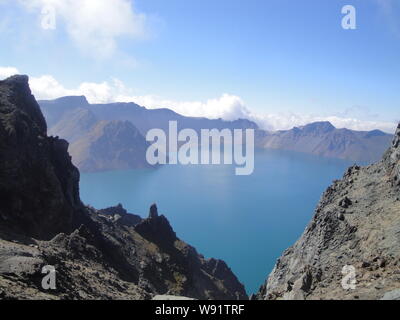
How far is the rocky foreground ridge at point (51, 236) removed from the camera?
960 inches

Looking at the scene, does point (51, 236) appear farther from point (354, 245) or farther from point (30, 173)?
point (354, 245)

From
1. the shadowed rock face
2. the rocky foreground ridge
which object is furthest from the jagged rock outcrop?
the shadowed rock face

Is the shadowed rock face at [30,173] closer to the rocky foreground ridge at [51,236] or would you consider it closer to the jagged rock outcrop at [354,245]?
the rocky foreground ridge at [51,236]

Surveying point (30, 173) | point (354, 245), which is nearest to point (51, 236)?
point (30, 173)

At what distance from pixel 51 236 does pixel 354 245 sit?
3501 centimetres

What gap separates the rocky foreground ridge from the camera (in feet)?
80.0

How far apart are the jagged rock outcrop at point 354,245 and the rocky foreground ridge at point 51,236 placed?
1551 centimetres

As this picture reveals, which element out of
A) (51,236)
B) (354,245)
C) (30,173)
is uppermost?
(30,173)

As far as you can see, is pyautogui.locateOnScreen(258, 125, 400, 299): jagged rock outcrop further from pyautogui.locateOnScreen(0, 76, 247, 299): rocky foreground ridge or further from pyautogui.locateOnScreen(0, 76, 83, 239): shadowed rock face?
pyautogui.locateOnScreen(0, 76, 83, 239): shadowed rock face

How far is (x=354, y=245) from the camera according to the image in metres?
27.1

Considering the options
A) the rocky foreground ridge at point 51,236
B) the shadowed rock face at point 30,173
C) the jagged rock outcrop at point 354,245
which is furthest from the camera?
the shadowed rock face at point 30,173

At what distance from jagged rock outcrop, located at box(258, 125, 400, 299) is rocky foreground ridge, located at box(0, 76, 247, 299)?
15510 mm

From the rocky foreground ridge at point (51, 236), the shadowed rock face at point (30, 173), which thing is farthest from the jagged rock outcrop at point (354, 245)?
the shadowed rock face at point (30, 173)
